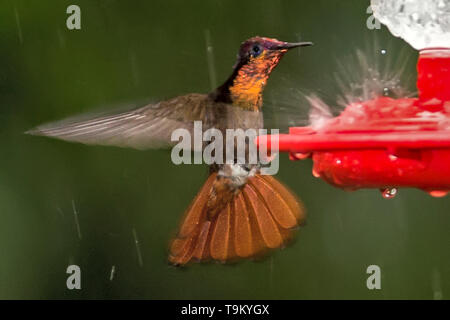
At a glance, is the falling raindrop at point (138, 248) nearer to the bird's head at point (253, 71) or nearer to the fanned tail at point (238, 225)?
the fanned tail at point (238, 225)

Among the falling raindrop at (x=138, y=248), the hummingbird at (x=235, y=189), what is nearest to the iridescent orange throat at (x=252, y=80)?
the hummingbird at (x=235, y=189)

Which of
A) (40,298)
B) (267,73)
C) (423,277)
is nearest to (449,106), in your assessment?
(267,73)

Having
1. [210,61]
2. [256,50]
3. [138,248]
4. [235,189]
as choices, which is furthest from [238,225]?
[138,248]

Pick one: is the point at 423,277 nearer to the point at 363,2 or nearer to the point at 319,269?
the point at 319,269

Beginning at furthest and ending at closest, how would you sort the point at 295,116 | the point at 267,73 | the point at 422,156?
the point at 267,73 → the point at 295,116 → the point at 422,156

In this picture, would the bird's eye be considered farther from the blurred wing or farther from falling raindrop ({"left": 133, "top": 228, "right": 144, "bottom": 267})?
falling raindrop ({"left": 133, "top": 228, "right": 144, "bottom": 267})

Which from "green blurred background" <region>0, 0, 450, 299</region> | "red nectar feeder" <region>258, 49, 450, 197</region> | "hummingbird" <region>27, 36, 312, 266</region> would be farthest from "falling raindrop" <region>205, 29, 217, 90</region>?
"red nectar feeder" <region>258, 49, 450, 197</region>

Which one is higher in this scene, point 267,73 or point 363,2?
point 363,2

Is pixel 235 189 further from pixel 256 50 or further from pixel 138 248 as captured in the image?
pixel 138 248
